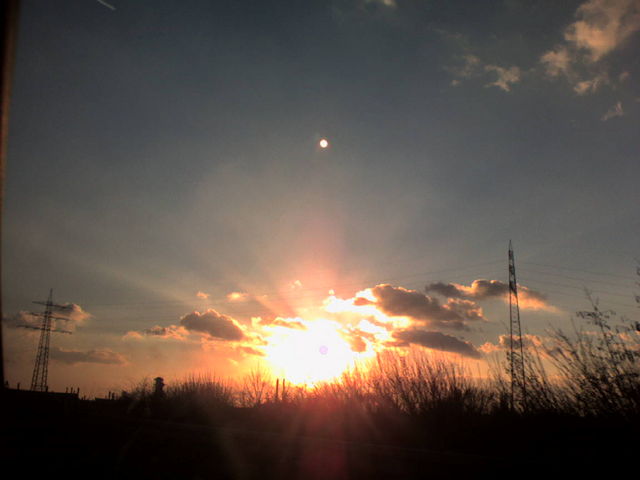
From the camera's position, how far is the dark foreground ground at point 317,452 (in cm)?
543

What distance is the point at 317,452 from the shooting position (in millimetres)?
6266

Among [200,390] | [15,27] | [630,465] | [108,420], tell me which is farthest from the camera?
[200,390]

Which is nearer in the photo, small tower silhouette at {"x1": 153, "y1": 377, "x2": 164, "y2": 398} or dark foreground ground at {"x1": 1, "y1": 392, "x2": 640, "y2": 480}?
dark foreground ground at {"x1": 1, "y1": 392, "x2": 640, "y2": 480}

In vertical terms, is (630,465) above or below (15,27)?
below

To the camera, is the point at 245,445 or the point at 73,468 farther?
the point at 245,445

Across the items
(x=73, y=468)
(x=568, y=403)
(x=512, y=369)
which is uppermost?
(x=512, y=369)

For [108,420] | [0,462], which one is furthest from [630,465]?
[108,420]

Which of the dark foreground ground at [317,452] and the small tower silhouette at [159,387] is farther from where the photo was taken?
the small tower silhouette at [159,387]

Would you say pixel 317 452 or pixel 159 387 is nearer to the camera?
pixel 317 452

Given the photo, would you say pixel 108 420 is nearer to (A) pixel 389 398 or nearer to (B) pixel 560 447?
(A) pixel 389 398

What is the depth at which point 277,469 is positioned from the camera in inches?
228

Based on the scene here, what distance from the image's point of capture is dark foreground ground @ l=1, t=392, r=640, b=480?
5434 millimetres

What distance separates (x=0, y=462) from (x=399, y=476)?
4965 mm

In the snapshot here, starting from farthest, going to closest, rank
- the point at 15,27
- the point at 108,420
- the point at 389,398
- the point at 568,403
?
the point at 389,398, the point at 108,420, the point at 568,403, the point at 15,27
